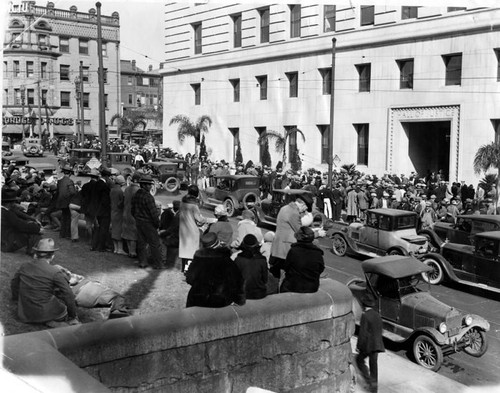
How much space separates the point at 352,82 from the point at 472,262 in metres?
17.6

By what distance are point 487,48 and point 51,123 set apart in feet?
65.4

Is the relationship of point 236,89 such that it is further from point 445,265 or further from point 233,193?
point 445,265

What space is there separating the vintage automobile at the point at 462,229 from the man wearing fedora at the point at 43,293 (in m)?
10.9

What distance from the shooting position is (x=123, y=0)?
556cm

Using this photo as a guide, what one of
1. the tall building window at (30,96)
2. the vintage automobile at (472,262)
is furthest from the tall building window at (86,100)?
the vintage automobile at (472,262)

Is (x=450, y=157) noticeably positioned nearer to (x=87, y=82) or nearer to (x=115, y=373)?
(x=87, y=82)

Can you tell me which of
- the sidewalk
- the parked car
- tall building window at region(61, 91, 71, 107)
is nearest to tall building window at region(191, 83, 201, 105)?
the parked car

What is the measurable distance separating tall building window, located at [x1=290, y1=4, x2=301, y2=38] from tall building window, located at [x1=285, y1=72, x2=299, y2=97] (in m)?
2.07

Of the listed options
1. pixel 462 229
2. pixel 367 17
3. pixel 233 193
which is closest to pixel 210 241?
pixel 462 229

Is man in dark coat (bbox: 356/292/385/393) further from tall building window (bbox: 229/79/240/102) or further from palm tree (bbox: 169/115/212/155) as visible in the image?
tall building window (bbox: 229/79/240/102)

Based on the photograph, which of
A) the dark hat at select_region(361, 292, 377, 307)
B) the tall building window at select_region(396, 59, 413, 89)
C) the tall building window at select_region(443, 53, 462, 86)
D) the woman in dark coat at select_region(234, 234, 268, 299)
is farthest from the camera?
the tall building window at select_region(396, 59, 413, 89)

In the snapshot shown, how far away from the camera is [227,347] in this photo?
7168mm

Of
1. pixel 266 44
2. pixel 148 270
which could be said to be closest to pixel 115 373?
pixel 148 270

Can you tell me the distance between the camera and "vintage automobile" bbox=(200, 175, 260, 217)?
2038 cm
